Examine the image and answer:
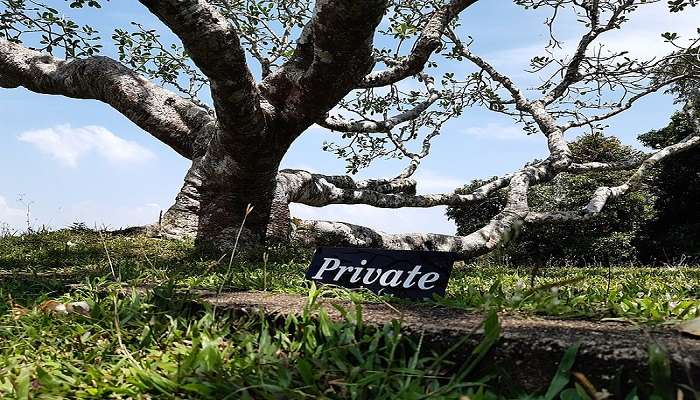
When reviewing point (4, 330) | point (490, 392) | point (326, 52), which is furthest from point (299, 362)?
point (326, 52)

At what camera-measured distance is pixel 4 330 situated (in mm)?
2000

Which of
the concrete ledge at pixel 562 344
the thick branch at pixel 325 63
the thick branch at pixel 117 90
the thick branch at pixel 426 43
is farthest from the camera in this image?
the thick branch at pixel 117 90

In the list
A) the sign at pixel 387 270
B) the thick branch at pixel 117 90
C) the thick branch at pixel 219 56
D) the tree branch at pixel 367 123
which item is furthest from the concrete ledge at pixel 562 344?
the tree branch at pixel 367 123

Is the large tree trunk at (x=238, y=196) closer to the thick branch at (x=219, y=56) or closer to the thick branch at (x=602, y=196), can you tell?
the thick branch at (x=219, y=56)

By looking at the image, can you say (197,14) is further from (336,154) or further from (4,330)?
(336,154)

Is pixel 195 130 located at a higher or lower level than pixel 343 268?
higher

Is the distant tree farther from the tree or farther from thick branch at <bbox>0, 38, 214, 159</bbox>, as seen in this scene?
thick branch at <bbox>0, 38, 214, 159</bbox>

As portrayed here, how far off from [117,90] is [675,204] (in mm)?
14199

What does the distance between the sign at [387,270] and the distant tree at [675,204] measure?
45.7ft

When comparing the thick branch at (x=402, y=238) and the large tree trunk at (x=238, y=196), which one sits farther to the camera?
the thick branch at (x=402, y=238)

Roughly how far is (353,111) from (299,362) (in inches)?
305

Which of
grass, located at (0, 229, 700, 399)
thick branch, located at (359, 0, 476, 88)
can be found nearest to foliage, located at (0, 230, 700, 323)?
grass, located at (0, 229, 700, 399)

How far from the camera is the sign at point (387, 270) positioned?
7.57 feet

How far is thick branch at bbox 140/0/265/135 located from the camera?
160 inches
